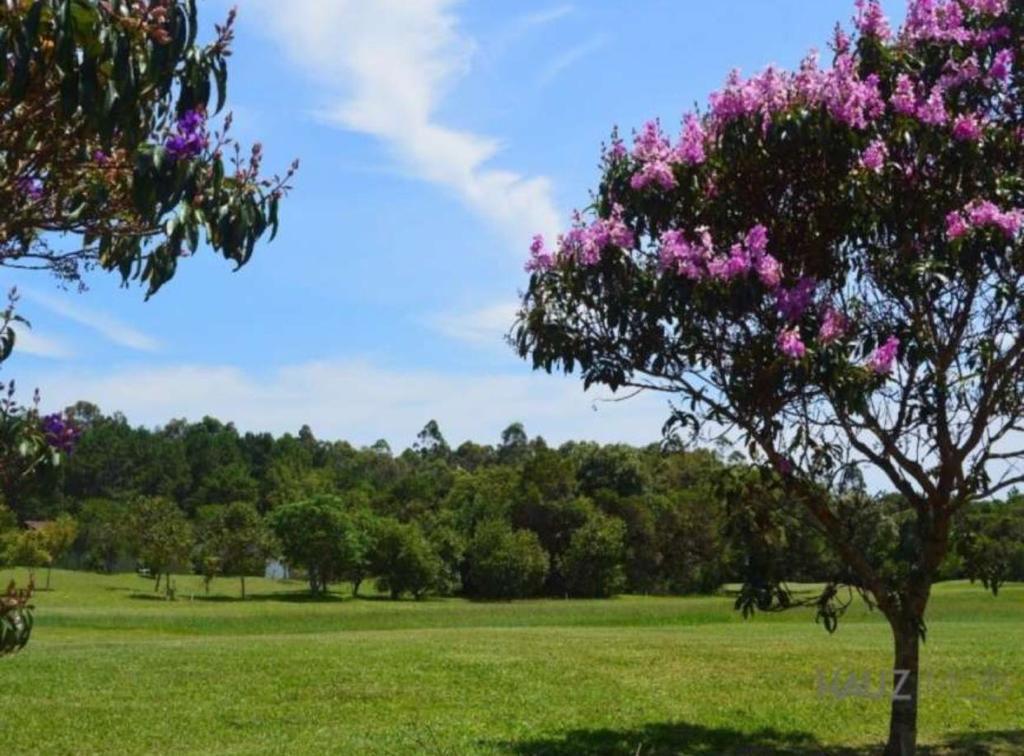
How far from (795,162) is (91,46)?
300 inches

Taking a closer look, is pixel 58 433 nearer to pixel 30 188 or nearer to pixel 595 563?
pixel 30 188

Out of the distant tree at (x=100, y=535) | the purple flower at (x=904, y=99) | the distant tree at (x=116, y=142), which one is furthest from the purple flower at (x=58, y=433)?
the distant tree at (x=100, y=535)

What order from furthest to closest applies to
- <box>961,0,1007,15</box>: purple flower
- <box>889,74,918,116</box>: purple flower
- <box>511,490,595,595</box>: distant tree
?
<box>511,490,595,595</box>: distant tree, <box>961,0,1007,15</box>: purple flower, <box>889,74,918,116</box>: purple flower

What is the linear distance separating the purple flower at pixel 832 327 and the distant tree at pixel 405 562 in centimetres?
7171

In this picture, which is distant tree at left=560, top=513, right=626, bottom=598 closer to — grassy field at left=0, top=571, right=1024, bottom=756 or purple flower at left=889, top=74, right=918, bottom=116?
grassy field at left=0, top=571, right=1024, bottom=756

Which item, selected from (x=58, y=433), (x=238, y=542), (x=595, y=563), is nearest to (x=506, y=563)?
(x=595, y=563)

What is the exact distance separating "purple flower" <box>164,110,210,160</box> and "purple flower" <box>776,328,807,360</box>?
5.84 metres

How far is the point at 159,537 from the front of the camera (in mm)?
78562

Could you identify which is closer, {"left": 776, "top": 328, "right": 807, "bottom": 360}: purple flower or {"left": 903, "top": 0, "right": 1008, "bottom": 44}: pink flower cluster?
{"left": 776, "top": 328, "right": 807, "bottom": 360}: purple flower

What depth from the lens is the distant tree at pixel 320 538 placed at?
8031 cm

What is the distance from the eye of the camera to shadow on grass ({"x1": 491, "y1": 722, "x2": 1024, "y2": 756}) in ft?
39.7

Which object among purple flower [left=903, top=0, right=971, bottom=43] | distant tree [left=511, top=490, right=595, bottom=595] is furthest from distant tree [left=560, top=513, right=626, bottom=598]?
purple flower [left=903, top=0, right=971, bottom=43]

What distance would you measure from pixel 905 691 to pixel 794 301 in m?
4.27

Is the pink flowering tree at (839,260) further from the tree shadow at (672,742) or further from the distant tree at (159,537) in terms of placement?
the distant tree at (159,537)
